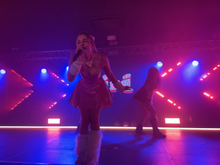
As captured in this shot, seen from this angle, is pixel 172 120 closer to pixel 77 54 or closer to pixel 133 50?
pixel 133 50

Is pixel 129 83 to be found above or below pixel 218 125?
above

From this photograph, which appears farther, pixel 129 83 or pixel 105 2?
pixel 129 83

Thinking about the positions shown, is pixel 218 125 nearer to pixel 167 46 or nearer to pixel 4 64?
pixel 167 46

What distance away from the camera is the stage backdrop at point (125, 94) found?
6.24m

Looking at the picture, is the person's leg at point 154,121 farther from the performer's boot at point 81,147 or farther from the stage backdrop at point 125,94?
the stage backdrop at point 125,94

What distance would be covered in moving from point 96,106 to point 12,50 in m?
6.75

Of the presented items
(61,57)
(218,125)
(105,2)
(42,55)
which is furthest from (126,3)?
(218,125)

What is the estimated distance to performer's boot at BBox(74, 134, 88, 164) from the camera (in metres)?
1.76

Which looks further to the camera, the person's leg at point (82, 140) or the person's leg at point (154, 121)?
the person's leg at point (154, 121)

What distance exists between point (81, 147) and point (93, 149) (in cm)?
15

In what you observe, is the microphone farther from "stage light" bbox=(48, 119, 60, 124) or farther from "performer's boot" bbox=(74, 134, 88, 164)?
"stage light" bbox=(48, 119, 60, 124)

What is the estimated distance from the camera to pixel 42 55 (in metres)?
7.17

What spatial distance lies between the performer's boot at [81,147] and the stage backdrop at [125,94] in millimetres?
4799

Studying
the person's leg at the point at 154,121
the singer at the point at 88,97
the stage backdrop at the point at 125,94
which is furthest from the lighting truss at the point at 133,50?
the singer at the point at 88,97
